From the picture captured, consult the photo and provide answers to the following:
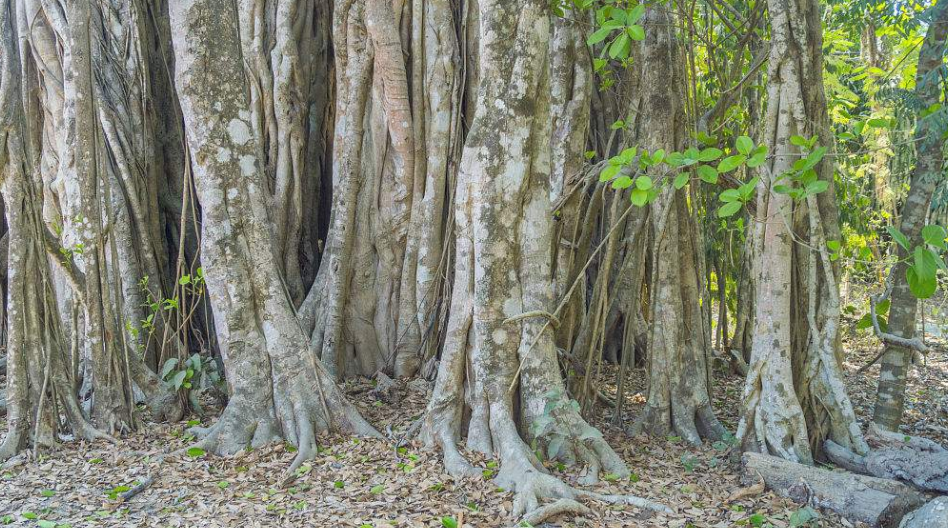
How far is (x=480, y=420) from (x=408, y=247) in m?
2.09

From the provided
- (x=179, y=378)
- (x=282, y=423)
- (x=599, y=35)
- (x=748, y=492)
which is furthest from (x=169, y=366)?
(x=748, y=492)

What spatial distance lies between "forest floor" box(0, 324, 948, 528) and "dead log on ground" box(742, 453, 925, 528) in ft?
0.30

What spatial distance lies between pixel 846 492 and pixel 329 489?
2.56m

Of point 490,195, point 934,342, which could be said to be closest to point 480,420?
point 490,195

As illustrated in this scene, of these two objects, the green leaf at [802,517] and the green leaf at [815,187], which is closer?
the green leaf at [815,187]

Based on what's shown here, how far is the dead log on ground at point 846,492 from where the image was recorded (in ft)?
11.7

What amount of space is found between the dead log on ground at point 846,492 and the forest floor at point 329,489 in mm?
90

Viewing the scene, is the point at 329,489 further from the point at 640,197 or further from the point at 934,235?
the point at 934,235

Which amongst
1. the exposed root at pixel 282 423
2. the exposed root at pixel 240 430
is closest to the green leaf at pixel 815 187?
the exposed root at pixel 282 423

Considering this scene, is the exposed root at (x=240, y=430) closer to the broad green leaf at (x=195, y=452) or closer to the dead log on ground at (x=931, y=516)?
the broad green leaf at (x=195, y=452)

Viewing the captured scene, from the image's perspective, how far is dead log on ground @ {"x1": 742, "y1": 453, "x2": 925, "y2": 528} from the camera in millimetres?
3570

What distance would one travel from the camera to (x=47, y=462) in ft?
13.8

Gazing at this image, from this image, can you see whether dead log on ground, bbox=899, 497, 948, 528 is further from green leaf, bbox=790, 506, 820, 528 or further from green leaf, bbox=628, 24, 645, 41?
green leaf, bbox=628, 24, 645, 41

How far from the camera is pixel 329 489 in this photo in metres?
3.81
